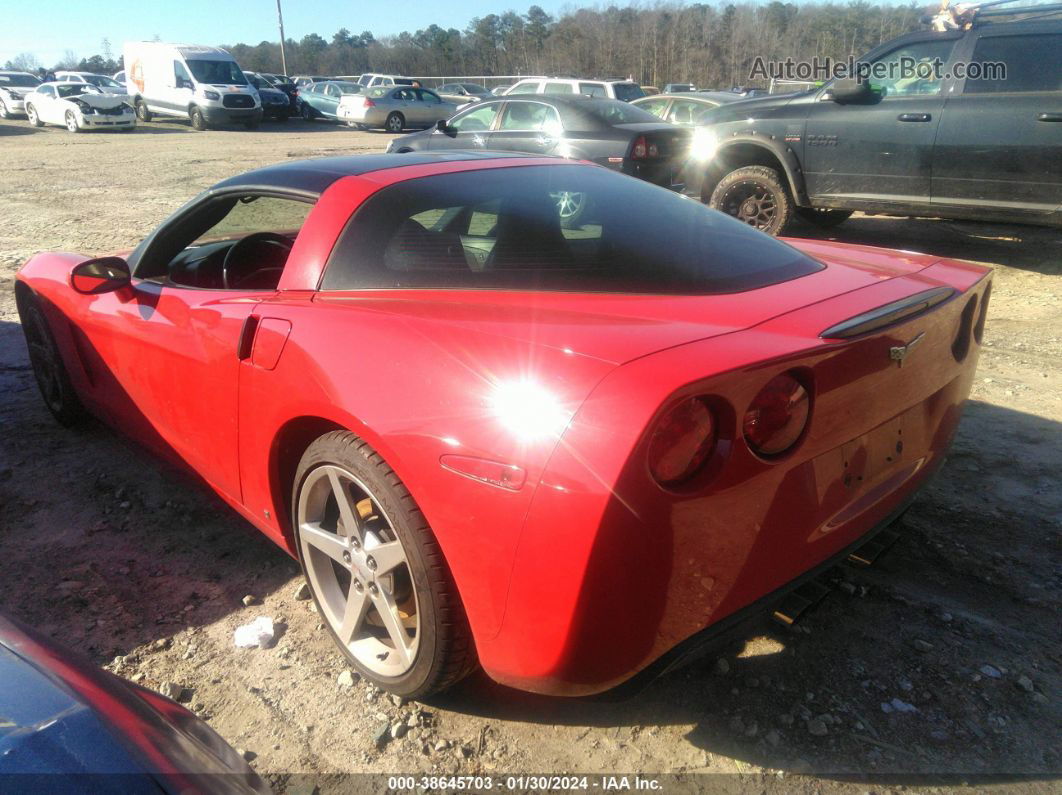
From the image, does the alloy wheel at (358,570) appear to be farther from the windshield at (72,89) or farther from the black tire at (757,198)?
the windshield at (72,89)

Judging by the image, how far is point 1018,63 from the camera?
21.3 feet

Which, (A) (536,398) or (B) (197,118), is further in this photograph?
(B) (197,118)

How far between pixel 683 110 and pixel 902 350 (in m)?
14.8

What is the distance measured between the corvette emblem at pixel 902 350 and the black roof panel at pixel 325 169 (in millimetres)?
1574

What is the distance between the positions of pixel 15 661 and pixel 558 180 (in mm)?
2077

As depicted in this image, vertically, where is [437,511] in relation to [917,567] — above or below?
above

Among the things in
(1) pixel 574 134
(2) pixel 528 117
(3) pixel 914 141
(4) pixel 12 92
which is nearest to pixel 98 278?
(3) pixel 914 141

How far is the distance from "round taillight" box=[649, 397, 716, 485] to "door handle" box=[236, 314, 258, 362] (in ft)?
4.44

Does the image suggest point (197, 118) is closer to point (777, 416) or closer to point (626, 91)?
point (626, 91)

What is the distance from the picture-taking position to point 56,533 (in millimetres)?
3193

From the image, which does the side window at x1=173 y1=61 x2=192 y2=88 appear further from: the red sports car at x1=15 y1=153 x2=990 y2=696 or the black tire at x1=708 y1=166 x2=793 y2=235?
the red sports car at x1=15 y1=153 x2=990 y2=696

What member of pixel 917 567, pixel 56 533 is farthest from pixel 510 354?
pixel 56 533

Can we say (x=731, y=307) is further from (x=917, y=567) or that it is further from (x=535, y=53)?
(x=535, y=53)

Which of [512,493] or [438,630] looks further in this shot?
[438,630]
